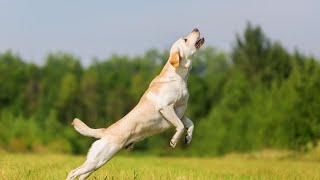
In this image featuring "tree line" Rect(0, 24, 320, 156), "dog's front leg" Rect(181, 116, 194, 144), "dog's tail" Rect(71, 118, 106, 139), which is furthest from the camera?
"tree line" Rect(0, 24, 320, 156)

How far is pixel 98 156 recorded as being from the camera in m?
8.75

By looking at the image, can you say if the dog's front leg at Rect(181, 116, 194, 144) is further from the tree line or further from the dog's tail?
the tree line

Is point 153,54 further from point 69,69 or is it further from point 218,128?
point 218,128

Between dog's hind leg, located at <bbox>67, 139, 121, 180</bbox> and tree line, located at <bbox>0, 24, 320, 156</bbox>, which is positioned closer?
dog's hind leg, located at <bbox>67, 139, 121, 180</bbox>

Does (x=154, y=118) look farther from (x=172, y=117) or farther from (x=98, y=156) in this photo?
(x=98, y=156)

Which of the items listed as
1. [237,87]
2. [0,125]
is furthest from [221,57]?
[0,125]

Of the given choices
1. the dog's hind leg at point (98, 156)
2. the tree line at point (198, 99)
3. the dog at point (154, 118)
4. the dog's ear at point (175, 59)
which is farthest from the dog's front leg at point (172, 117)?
the tree line at point (198, 99)

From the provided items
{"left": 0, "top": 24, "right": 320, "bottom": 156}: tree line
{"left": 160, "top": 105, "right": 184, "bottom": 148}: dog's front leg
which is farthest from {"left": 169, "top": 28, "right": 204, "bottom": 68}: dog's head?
{"left": 0, "top": 24, "right": 320, "bottom": 156}: tree line

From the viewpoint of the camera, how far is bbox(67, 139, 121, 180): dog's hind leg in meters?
8.76

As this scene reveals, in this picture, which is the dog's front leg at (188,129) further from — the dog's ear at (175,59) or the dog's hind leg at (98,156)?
→ the dog's hind leg at (98,156)

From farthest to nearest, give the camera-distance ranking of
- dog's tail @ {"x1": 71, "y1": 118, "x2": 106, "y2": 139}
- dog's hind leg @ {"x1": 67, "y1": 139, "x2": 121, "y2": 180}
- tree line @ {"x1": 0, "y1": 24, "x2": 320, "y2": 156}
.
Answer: tree line @ {"x1": 0, "y1": 24, "x2": 320, "y2": 156} → dog's tail @ {"x1": 71, "y1": 118, "x2": 106, "y2": 139} → dog's hind leg @ {"x1": 67, "y1": 139, "x2": 121, "y2": 180}

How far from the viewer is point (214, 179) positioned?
1086 centimetres

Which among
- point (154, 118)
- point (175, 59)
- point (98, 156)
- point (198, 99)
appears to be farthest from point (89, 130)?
point (198, 99)

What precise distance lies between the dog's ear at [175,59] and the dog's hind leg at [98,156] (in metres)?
1.61
